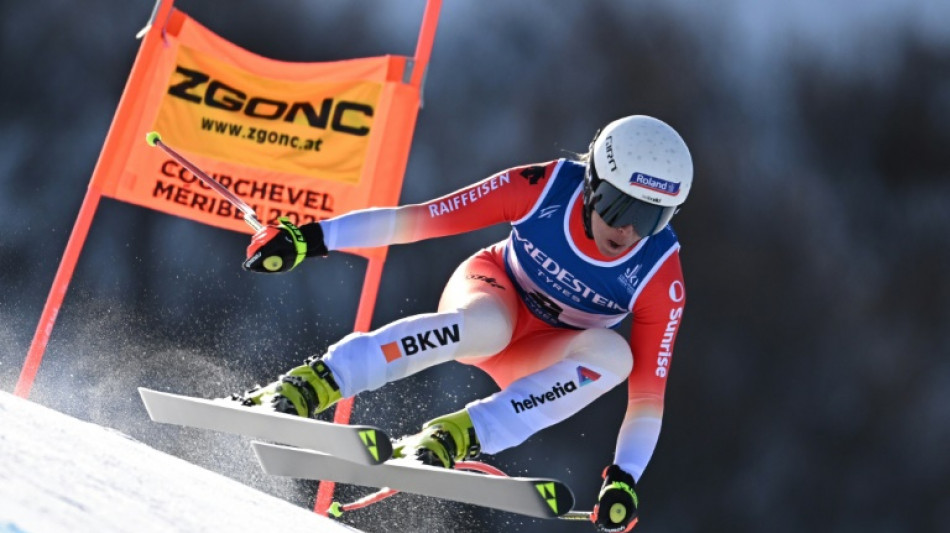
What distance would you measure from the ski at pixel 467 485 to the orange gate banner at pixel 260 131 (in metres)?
2.20

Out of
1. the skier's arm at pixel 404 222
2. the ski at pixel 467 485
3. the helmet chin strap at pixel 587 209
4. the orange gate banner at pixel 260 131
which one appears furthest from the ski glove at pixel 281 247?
the orange gate banner at pixel 260 131

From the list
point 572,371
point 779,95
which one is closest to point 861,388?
point 779,95

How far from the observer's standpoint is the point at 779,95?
7.53m

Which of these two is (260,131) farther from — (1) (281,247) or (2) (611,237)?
(2) (611,237)

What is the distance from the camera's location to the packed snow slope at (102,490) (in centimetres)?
157

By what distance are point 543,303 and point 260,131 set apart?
6.84ft

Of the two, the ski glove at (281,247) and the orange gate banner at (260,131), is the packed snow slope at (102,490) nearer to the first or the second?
the ski glove at (281,247)

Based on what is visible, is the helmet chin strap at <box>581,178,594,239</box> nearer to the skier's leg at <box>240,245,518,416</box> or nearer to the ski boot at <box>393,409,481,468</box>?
Result: the skier's leg at <box>240,245,518,416</box>

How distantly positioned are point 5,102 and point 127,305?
1702 mm

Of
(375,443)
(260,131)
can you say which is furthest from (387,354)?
(260,131)

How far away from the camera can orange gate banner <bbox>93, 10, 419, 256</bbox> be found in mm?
4969

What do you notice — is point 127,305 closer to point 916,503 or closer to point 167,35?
Answer: point 167,35

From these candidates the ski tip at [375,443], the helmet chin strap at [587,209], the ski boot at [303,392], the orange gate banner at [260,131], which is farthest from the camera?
the orange gate banner at [260,131]

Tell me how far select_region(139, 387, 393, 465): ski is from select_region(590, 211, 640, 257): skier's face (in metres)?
0.96
